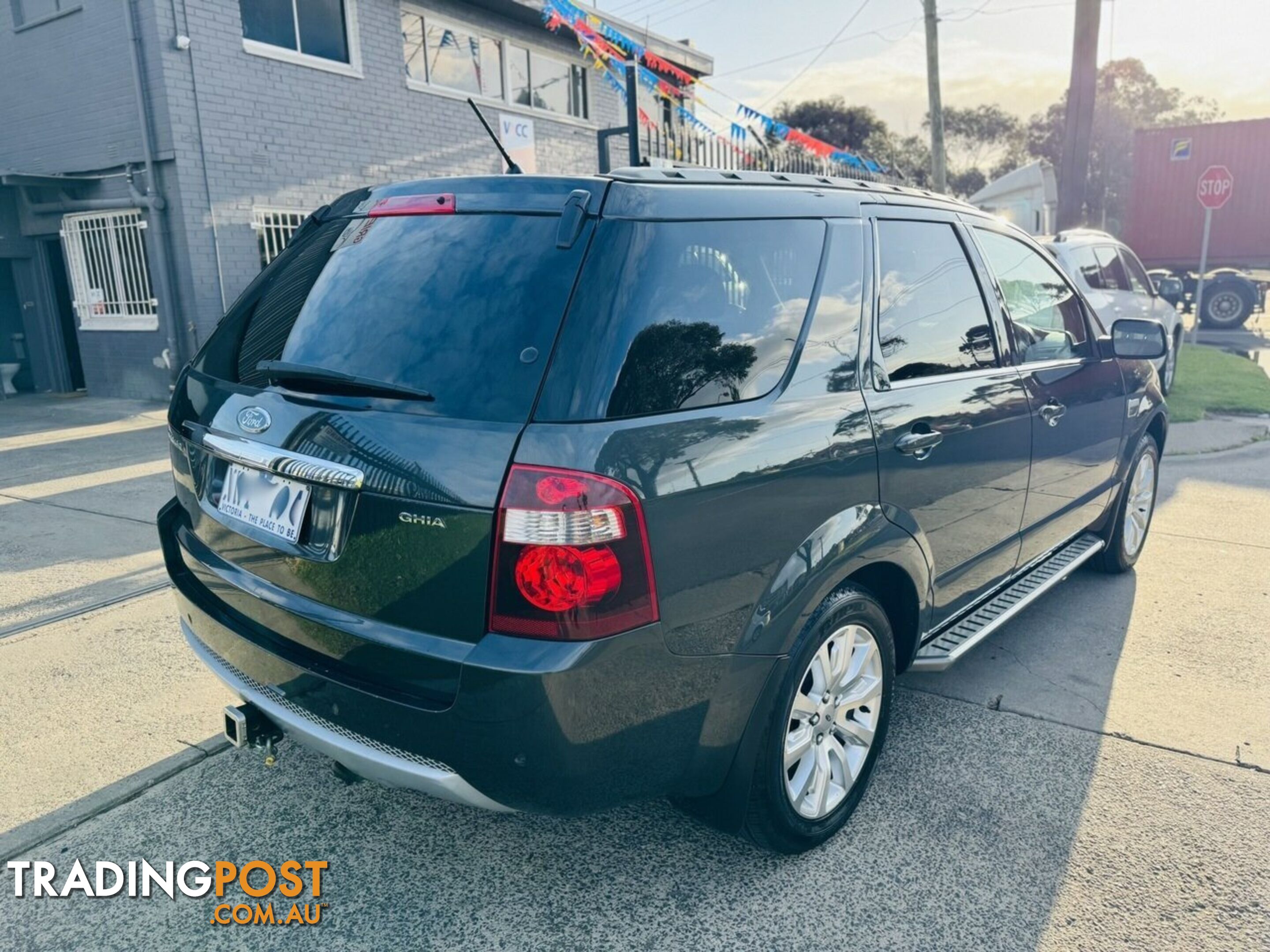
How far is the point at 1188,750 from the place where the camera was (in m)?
3.18

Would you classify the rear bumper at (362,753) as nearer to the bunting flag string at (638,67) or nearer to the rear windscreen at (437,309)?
the rear windscreen at (437,309)

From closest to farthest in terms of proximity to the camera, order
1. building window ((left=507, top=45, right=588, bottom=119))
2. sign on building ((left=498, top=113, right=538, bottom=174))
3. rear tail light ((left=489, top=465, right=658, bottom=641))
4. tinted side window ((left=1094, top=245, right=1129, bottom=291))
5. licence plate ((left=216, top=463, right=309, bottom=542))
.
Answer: rear tail light ((left=489, top=465, right=658, bottom=641))
licence plate ((left=216, top=463, right=309, bottom=542))
tinted side window ((left=1094, top=245, right=1129, bottom=291))
sign on building ((left=498, top=113, right=538, bottom=174))
building window ((left=507, top=45, right=588, bottom=119))

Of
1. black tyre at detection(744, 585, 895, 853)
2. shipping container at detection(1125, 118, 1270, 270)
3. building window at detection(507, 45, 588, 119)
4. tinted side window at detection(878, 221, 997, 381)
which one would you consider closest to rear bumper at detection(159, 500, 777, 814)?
black tyre at detection(744, 585, 895, 853)

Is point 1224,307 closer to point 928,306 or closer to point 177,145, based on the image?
point 177,145

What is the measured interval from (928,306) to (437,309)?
172 centimetres

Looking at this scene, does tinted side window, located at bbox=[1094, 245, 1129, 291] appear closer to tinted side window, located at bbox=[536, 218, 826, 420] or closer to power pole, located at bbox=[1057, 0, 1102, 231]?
power pole, located at bbox=[1057, 0, 1102, 231]

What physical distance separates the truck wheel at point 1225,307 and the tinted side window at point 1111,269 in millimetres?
11637

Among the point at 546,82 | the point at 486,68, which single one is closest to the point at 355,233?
the point at 486,68

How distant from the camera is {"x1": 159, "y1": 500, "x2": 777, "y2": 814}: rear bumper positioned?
1.96 m

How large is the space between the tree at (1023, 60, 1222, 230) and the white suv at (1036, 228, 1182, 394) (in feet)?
130

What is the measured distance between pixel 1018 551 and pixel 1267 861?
1.39m

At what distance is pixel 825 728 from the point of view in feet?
8.60

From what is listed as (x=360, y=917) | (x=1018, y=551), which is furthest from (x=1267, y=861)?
(x=360, y=917)

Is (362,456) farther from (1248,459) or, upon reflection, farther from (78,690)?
(1248,459)
